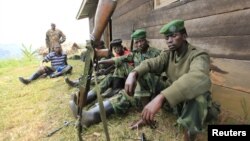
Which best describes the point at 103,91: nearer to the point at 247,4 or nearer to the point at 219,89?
the point at 219,89

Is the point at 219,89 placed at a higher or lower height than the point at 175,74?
lower

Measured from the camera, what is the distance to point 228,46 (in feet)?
10.3

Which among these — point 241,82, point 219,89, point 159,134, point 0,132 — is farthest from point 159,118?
point 0,132

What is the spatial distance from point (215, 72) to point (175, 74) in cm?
79

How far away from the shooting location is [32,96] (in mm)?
6012

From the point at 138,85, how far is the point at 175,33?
0.78m

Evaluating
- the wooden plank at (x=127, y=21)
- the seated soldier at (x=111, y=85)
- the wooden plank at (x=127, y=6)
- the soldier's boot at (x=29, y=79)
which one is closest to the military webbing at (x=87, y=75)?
the seated soldier at (x=111, y=85)

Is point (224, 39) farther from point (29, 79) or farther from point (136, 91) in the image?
point (29, 79)

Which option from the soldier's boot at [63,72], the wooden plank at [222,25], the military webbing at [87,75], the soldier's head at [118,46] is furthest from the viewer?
the soldier's boot at [63,72]

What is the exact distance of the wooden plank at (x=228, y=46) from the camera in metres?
2.88

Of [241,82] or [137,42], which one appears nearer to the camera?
[241,82]

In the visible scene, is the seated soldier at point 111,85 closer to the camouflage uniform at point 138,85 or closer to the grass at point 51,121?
the camouflage uniform at point 138,85

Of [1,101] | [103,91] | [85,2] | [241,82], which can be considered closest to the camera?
[241,82]

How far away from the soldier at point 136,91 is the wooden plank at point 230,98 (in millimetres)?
812
